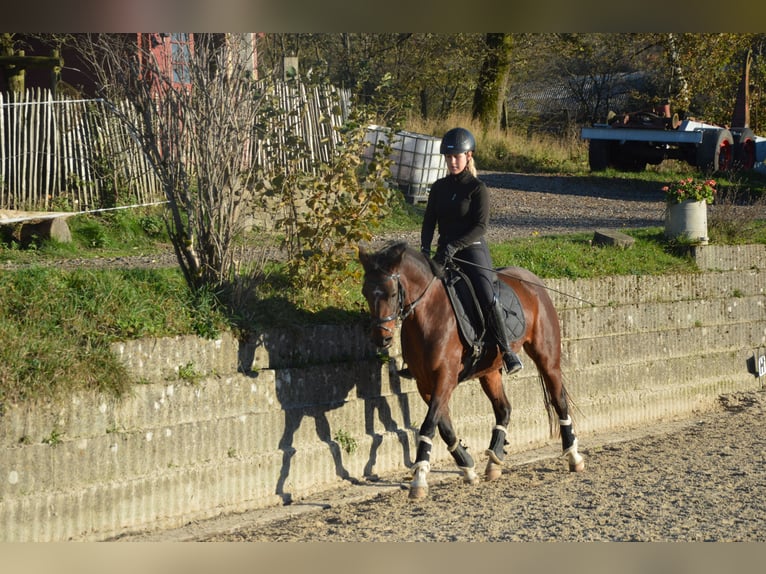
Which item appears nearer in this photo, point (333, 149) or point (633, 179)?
point (333, 149)

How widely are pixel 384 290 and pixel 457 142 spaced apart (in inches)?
63.7

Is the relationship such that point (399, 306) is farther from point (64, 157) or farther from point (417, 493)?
point (64, 157)

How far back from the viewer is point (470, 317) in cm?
886

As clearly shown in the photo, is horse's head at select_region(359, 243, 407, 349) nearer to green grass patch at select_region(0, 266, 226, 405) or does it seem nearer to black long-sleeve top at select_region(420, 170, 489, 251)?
black long-sleeve top at select_region(420, 170, 489, 251)

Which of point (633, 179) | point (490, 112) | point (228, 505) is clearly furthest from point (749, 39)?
point (228, 505)

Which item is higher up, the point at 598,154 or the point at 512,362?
the point at 598,154

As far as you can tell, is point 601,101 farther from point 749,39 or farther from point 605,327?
point 605,327

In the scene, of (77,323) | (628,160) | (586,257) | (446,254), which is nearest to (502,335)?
(446,254)

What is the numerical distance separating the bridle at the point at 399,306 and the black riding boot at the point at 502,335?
0.74 m

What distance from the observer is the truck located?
23906mm

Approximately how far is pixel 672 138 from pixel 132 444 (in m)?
19.2

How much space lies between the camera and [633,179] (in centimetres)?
2473

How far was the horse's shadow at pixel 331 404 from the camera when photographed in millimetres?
8688

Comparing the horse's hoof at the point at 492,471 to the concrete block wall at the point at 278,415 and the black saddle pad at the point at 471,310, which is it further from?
the black saddle pad at the point at 471,310
